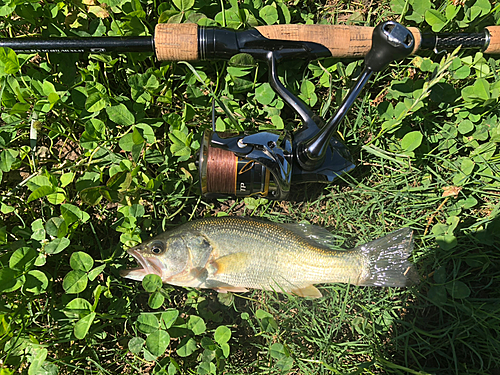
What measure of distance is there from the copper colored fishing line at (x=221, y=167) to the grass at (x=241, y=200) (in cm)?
38

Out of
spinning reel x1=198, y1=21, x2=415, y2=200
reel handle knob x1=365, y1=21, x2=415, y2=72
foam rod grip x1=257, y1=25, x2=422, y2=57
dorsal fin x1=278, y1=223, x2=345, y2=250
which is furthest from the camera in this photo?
dorsal fin x1=278, y1=223, x2=345, y2=250

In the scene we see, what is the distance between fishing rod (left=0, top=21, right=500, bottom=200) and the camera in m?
2.49

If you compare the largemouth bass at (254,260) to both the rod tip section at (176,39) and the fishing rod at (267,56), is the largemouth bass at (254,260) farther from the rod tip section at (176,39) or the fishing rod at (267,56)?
the rod tip section at (176,39)

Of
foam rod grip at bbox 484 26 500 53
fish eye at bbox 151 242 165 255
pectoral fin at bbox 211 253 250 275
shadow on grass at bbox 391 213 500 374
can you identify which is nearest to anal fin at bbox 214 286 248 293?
pectoral fin at bbox 211 253 250 275

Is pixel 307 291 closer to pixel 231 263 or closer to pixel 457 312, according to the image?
pixel 231 263

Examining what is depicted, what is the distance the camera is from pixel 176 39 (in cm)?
261

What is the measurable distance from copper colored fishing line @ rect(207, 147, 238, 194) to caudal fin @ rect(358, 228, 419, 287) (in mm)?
1105

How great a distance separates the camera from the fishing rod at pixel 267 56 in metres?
2.49

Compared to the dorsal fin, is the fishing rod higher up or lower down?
higher up

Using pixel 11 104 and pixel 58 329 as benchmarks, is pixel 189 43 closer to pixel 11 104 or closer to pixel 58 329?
pixel 11 104

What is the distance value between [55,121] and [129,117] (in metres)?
0.67

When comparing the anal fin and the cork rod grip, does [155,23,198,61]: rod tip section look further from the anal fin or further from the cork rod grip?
the anal fin

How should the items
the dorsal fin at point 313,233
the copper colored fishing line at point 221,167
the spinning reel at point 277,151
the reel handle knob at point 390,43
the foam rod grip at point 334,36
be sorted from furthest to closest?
the dorsal fin at point 313,233 → the foam rod grip at point 334,36 → the copper colored fishing line at point 221,167 → the spinning reel at point 277,151 → the reel handle knob at point 390,43

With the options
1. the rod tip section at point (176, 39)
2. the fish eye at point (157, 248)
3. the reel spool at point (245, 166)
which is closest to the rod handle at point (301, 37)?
the rod tip section at point (176, 39)
